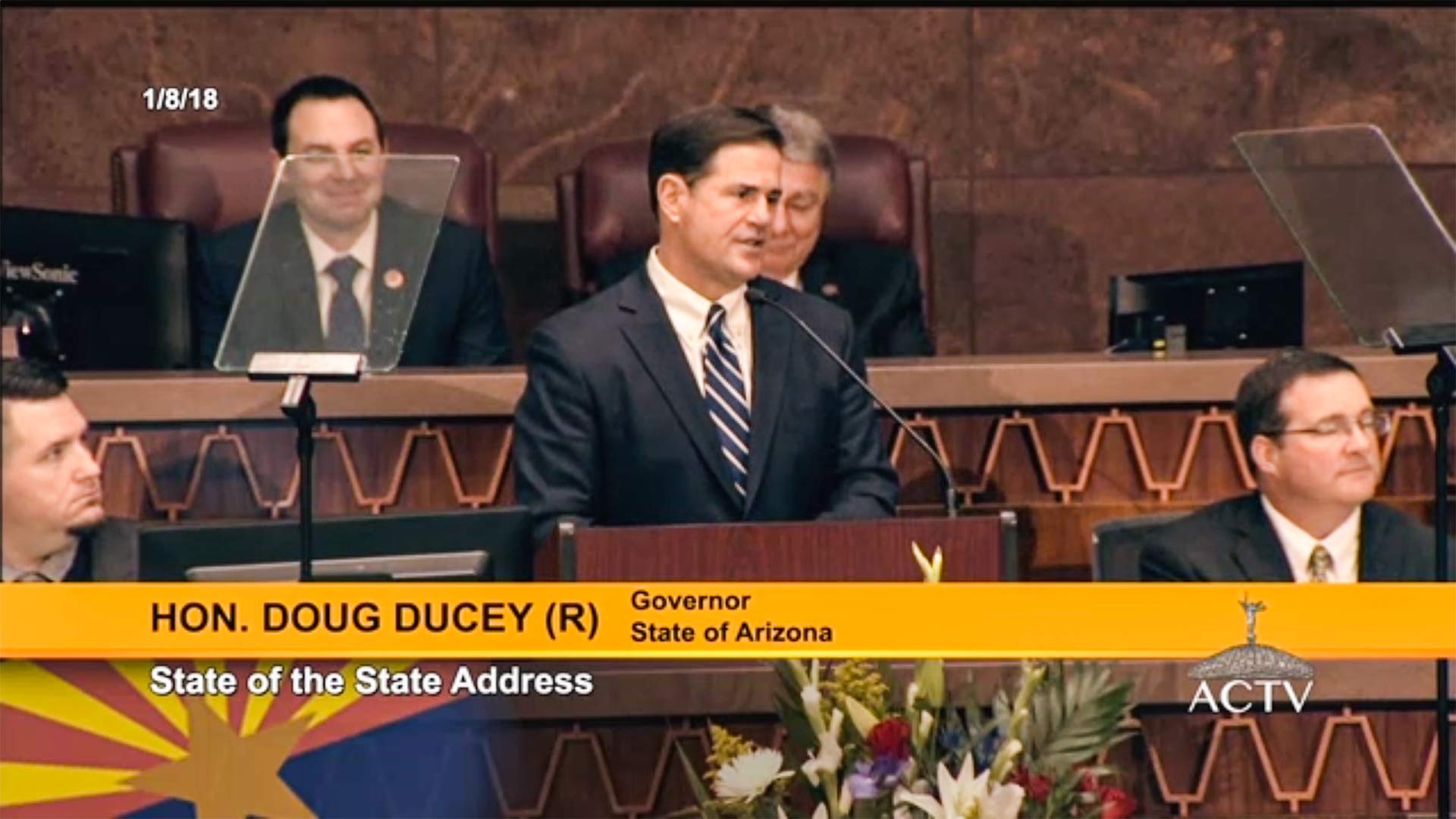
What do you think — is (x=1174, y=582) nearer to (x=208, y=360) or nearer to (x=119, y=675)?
(x=119, y=675)

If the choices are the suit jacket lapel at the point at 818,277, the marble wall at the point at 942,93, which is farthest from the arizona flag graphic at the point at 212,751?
the marble wall at the point at 942,93

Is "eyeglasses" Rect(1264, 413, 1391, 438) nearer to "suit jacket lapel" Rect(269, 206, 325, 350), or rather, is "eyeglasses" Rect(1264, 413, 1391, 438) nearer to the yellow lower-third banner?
the yellow lower-third banner

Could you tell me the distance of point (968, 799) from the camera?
10.4 ft

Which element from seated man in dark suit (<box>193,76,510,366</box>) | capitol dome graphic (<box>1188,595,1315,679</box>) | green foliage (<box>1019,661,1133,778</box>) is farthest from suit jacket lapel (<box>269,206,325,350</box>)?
capitol dome graphic (<box>1188,595,1315,679</box>)

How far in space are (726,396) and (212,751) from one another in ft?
3.11

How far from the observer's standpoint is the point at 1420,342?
3881mm

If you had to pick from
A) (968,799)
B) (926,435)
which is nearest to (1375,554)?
(926,435)

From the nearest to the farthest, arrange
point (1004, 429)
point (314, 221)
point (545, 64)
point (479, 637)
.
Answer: point (479, 637) → point (314, 221) → point (1004, 429) → point (545, 64)

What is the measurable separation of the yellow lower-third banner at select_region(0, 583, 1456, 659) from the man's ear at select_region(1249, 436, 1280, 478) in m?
0.40

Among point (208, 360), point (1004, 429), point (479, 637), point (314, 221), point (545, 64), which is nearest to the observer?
point (479, 637)

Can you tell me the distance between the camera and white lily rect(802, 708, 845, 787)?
324 centimetres

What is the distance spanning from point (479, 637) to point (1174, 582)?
92 cm

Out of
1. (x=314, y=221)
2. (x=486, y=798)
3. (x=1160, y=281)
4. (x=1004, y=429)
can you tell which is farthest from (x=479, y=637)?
(x=1160, y=281)

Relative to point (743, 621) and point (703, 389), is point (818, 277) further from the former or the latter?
point (743, 621)
